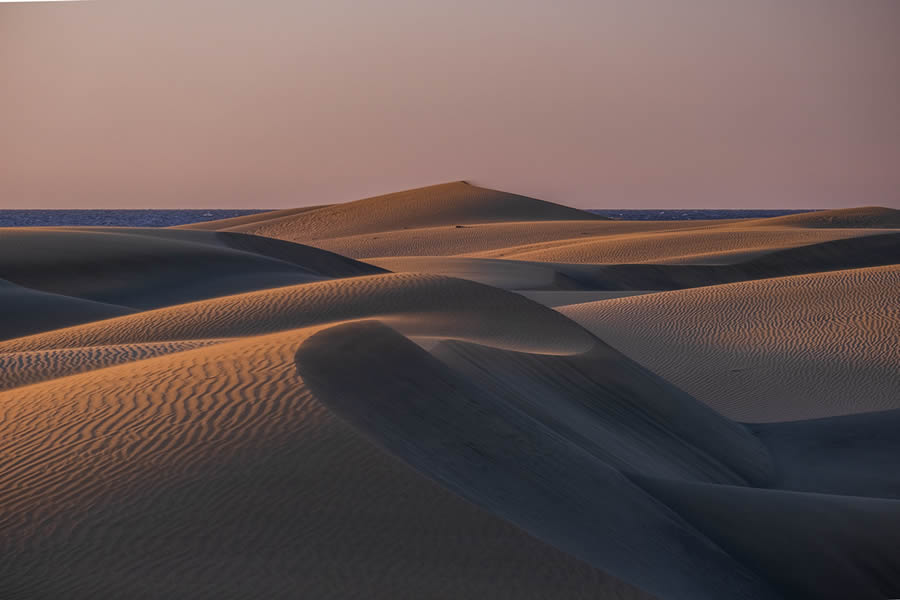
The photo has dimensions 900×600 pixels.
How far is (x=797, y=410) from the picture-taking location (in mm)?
11633

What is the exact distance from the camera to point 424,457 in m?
5.45

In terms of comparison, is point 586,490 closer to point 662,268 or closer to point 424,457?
point 424,457

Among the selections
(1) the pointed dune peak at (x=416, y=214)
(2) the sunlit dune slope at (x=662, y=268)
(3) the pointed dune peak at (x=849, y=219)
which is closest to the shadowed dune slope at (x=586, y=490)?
(2) the sunlit dune slope at (x=662, y=268)

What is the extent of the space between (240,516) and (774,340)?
35.8ft

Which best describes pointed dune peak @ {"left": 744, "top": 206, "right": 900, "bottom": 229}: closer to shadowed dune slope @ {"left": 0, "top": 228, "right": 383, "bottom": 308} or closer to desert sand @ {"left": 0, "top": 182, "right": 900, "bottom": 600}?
shadowed dune slope @ {"left": 0, "top": 228, "right": 383, "bottom": 308}

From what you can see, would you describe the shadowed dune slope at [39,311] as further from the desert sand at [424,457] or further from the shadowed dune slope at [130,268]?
the shadowed dune slope at [130,268]

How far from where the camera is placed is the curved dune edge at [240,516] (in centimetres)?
434

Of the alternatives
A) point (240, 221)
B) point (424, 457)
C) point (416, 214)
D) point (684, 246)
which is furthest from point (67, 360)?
point (240, 221)

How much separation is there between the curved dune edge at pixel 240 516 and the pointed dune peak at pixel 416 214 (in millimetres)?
49247

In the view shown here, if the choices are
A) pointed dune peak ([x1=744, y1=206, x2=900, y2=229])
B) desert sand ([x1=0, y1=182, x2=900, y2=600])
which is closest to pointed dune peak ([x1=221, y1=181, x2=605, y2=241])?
pointed dune peak ([x1=744, y1=206, x2=900, y2=229])

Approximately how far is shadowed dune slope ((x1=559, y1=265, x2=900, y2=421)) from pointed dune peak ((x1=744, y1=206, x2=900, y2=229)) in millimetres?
24396

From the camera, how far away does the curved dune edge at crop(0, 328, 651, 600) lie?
14.2ft

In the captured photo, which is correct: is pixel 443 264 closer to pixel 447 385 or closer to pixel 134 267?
pixel 134 267

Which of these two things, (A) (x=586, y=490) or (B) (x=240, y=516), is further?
(A) (x=586, y=490)
